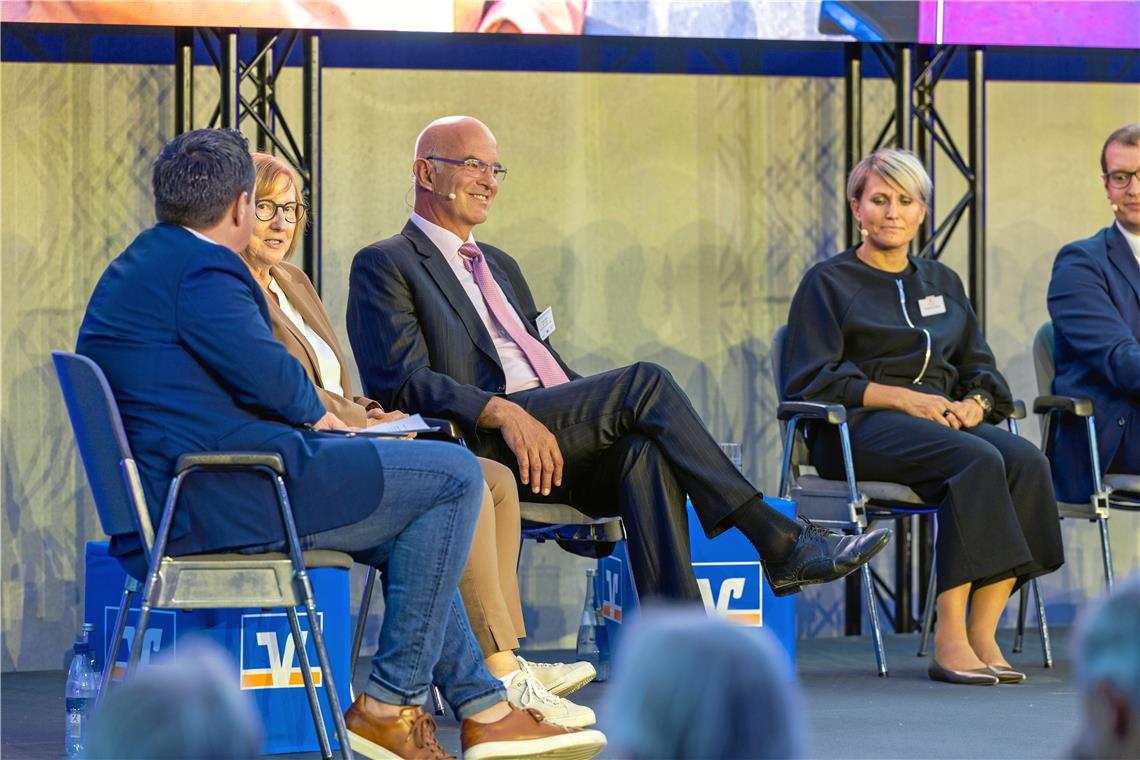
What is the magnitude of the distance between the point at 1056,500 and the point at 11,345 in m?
3.13

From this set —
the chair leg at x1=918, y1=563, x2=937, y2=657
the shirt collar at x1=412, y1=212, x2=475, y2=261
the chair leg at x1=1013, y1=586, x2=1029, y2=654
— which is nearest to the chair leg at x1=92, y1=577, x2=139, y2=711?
the shirt collar at x1=412, y1=212, x2=475, y2=261

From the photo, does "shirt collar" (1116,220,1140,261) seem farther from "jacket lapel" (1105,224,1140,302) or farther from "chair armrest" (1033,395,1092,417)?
"chair armrest" (1033,395,1092,417)

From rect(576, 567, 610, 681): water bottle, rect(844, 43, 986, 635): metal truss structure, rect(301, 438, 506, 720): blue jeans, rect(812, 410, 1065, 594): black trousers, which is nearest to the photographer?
rect(301, 438, 506, 720): blue jeans

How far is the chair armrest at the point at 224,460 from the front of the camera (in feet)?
8.46

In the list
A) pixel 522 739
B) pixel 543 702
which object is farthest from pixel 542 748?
pixel 543 702

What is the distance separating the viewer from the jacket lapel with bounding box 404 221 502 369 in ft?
12.2

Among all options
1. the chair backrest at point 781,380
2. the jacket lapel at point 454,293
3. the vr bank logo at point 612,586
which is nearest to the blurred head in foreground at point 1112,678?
the jacket lapel at point 454,293

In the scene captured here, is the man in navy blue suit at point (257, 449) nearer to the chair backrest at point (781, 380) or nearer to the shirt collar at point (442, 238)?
the shirt collar at point (442, 238)

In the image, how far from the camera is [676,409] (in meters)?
3.42

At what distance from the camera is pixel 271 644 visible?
320 cm

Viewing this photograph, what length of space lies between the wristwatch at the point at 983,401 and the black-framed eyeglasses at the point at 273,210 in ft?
6.60

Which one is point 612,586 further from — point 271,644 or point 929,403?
point 271,644

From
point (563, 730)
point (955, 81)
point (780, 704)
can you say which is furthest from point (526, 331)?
point (780, 704)

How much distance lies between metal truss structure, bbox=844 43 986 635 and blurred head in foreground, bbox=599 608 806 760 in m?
4.35
